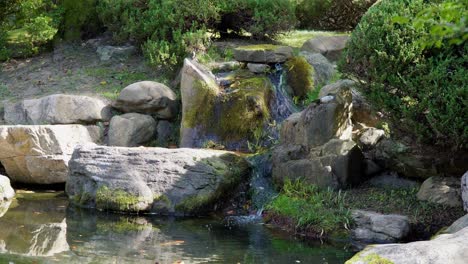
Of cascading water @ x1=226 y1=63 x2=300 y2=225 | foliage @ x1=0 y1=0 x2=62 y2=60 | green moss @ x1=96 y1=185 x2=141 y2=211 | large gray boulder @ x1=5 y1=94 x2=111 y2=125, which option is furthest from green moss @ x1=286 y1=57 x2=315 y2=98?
foliage @ x1=0 y1=0 x2=62 y2=60

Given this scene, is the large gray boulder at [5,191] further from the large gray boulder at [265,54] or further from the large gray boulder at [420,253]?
the large gray boulder at [420,253]

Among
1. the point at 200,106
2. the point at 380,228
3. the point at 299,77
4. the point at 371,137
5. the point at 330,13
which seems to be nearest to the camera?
the point at 380,228

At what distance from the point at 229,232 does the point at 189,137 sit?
3834 millimetres

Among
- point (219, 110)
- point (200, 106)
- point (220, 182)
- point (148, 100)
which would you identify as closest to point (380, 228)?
point (220, 182)

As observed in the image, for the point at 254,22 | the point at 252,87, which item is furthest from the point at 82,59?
the point at 252,87

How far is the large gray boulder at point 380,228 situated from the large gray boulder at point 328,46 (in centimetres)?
709

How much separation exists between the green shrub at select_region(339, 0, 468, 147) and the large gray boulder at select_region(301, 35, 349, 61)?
5528 millimetres

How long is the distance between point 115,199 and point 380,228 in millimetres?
4526

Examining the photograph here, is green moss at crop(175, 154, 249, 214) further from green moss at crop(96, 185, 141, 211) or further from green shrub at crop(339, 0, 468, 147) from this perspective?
green shrub at crop(339, 0, 468, 147)

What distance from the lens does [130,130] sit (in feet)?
47.2

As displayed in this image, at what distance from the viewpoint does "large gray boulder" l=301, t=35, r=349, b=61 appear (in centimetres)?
1661

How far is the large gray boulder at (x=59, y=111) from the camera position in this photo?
14.6m

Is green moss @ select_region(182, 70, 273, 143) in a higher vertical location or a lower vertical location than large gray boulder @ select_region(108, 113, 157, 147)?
higher

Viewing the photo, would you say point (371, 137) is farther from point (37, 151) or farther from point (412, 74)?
point (37, 151)
